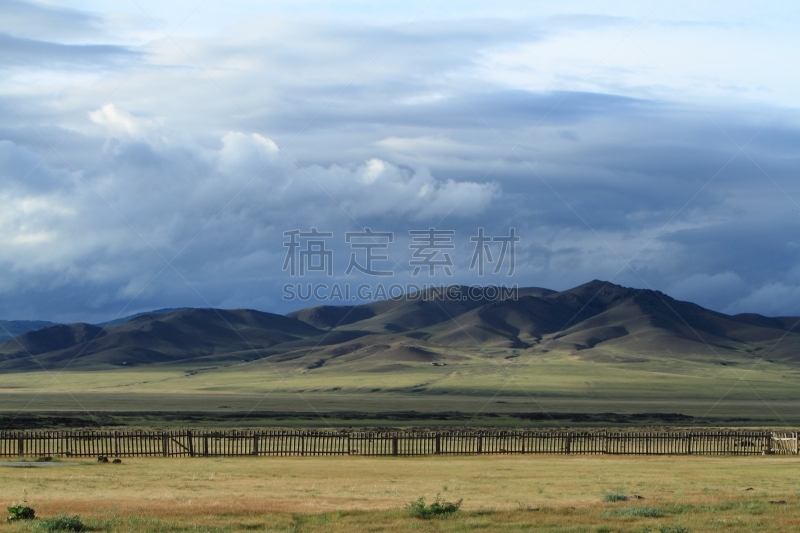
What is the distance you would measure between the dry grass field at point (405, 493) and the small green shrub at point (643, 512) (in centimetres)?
4

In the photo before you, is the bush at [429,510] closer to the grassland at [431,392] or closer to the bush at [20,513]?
the bush at [20,513]

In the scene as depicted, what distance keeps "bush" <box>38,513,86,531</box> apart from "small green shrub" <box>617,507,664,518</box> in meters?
11.6

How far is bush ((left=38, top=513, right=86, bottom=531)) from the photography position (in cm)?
1716

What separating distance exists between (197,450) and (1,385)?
13858 cm

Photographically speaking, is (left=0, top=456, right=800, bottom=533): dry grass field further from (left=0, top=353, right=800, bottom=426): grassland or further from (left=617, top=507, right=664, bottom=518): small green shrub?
(left=0, top=353, right=800, bottom=426): grassland

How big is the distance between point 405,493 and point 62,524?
1054 centimetres

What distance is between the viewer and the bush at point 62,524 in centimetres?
1716

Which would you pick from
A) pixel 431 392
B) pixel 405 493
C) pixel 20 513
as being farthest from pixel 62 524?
pixel 431 392

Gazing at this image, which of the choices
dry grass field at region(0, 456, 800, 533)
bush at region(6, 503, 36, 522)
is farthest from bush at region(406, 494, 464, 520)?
bush at region(6, 503, 36, 522)

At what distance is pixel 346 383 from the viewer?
16012cm

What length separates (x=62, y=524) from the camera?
682 inches

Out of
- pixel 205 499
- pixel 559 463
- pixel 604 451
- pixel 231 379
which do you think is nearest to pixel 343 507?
pixel 205 499

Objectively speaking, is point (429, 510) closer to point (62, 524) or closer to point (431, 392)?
point (62, 524)

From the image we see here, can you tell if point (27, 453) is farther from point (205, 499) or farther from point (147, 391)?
point (147, 391)
